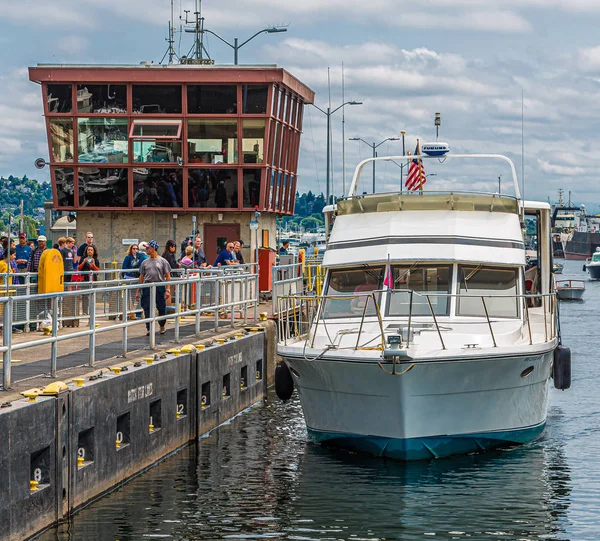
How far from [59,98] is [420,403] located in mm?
27577

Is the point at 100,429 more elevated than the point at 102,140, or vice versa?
the point at 102,140

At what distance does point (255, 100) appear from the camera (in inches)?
1601

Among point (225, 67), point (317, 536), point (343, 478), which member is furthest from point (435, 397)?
point (225, 67)

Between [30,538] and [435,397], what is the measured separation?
6128 millimetres

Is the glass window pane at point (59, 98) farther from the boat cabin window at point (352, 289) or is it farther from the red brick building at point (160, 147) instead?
the boat cabin window at point (352, 289)

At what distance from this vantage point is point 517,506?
48.0ft

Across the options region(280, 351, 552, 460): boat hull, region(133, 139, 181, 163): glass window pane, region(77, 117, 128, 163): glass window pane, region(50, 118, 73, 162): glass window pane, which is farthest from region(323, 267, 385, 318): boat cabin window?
region(50, 118, 73, 162): glass window pane

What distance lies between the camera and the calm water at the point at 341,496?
13.3 meters

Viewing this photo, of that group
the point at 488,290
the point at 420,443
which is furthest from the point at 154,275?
the point at 420,443

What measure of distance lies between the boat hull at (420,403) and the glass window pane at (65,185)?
25166 mm

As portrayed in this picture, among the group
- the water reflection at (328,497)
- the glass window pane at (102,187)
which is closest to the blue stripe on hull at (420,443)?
the water reflection at (328,497)

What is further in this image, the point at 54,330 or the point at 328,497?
the point at 328,497

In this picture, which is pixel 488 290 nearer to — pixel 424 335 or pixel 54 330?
pixel 424 335

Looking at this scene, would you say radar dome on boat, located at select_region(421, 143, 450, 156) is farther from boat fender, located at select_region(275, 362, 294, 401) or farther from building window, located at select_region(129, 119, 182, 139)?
building window, located at select_region(129, 119, 182, 139)
